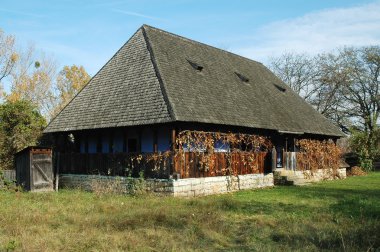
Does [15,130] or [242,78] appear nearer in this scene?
Answer: [15,130]

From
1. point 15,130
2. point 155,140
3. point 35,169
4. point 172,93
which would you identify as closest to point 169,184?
point 155,140

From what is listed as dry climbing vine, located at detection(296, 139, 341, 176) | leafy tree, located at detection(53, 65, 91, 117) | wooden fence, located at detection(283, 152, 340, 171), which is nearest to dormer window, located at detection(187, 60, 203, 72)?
wooden fence, located at detection(283, 152, 340, 171)

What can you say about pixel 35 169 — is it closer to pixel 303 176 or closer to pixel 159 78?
pixel 159 78

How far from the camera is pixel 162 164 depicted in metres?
14.9

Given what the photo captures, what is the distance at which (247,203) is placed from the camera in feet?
42.7

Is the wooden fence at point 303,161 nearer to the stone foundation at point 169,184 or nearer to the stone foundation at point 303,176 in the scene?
the stone foundation at point 303,176

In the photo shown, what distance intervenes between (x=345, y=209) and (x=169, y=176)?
6.23m

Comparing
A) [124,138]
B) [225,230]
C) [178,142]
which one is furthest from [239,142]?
[225,230]

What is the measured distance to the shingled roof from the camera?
15938 mm

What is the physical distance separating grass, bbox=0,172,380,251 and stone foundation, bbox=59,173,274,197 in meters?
1.30

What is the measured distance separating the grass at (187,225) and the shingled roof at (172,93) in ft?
13.3

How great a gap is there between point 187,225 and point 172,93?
305 inches

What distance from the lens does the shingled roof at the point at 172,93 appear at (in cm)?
1594

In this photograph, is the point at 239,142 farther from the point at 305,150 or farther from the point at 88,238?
the point at 88,238
